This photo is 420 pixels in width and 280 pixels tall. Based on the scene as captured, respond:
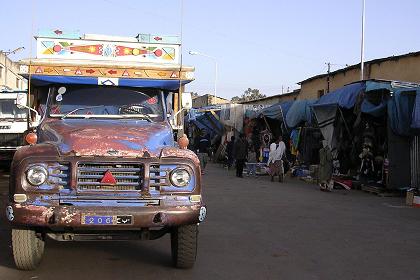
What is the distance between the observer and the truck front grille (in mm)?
5371

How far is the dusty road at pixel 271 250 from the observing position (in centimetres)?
603

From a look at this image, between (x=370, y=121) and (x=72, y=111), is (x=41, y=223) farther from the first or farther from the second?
(x=370, y=121)

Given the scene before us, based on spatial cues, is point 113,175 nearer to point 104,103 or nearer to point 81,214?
point 81,214

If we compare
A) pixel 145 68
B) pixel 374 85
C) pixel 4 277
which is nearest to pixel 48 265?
pixel 4 277

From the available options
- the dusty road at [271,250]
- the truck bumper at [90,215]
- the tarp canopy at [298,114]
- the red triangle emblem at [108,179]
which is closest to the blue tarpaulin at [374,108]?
the dusty road at [271,250]

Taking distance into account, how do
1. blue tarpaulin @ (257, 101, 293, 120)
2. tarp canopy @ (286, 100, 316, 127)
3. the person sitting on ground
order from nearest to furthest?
tarp canopy @ (286, 100, 316, 127)
the person sitting on ground
blue tarpaulin @ (257, 101, 293, 120)

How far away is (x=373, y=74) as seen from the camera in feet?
73.5

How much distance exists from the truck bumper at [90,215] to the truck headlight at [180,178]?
0.83ft

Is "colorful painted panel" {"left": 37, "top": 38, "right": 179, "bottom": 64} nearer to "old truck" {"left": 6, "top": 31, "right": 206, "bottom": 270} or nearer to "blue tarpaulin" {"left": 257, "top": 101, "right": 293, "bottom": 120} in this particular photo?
"old truck" {"left": 6, "top": 31, "right": 206, "bottom": 270}

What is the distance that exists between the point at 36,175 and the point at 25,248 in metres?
0.92

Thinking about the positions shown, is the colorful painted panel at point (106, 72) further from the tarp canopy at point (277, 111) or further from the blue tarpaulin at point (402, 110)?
the tarp canopy at point (277, 111)

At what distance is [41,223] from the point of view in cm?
513

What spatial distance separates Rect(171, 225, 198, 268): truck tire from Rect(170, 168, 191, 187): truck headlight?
0.59m

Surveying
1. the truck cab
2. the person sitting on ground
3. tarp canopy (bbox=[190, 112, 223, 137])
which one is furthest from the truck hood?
tarp canopy (bbox=[190, 112, 223, 137])
